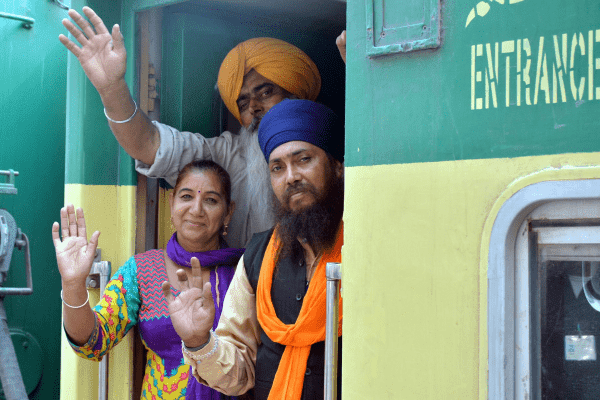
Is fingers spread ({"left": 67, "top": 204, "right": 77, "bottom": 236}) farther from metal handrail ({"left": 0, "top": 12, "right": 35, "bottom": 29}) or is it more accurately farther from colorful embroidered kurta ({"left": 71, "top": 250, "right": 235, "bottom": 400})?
metal handrail ({"left": 0, "top": 12, "right": 35, "bottom": 29})

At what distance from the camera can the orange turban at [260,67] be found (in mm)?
2834

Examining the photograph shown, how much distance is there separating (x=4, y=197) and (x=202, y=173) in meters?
0.90

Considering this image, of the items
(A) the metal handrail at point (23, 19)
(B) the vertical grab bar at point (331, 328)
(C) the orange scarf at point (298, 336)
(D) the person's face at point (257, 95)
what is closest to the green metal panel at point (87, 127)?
(A) the metal handrail at point (23, 19)

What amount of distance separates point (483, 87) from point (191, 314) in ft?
3.74

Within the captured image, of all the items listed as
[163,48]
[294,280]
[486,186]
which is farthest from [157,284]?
[486,186]

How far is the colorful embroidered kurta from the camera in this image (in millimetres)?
2332

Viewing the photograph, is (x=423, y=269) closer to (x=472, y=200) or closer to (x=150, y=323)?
(x=472, y=200)

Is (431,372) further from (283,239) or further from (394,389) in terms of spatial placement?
(283,239)

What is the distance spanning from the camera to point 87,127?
2479mm

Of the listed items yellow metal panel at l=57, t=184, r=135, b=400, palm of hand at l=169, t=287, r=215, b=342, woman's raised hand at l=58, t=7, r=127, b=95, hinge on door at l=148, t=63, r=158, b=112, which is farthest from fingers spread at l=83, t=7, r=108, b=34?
palm of hand at l=169, t=287, r=215, b=342

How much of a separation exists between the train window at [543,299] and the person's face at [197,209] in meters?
1.48

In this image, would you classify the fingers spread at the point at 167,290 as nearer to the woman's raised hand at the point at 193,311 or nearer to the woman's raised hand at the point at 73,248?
the woman's raised hand at the point at 193,311

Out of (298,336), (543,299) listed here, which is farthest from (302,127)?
(543,299)

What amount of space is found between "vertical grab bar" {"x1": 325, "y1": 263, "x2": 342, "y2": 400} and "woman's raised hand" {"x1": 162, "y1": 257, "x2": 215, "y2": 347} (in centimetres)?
44
